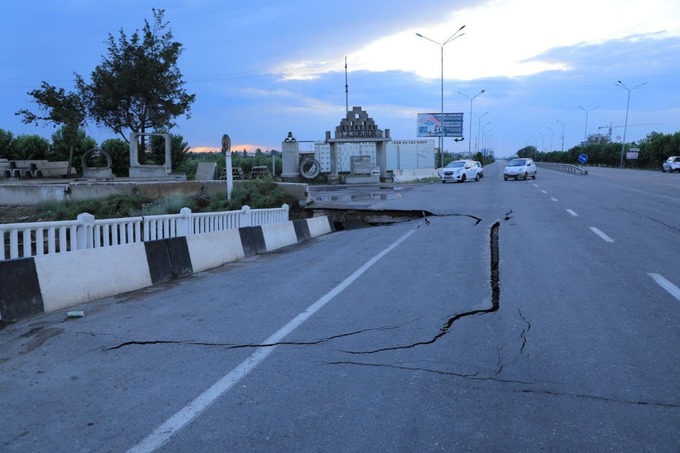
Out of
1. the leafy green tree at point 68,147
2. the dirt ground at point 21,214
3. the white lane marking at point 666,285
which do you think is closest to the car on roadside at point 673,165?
the leafy green tree at point 68,147

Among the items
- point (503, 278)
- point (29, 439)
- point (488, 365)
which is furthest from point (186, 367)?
point (503, 278)

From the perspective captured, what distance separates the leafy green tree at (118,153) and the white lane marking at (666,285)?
136 ft

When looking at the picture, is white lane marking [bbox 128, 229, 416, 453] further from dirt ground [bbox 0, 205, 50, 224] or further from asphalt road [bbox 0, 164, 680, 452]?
dirt ground [bbox 0, 205, 50, 224]

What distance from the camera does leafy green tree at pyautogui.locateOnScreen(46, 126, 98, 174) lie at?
41.8 metres

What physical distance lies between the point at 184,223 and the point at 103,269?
2.78 m

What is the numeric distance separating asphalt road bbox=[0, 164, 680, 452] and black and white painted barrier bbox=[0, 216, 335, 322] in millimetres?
281

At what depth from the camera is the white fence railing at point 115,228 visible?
6805mm

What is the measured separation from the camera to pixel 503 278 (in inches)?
324

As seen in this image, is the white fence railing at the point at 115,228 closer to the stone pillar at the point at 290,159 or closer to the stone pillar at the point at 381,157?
the stone pillar at the point at 290,159

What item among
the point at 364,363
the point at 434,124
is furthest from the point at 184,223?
the point at 434,124

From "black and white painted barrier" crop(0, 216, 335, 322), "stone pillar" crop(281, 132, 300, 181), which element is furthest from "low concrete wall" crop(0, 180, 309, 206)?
"stone pillar" crop(281, 132, 300, 181)

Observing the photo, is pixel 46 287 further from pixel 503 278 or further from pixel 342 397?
pixel 503 278

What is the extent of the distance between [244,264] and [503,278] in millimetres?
4804

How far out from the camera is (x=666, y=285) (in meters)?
7.68
